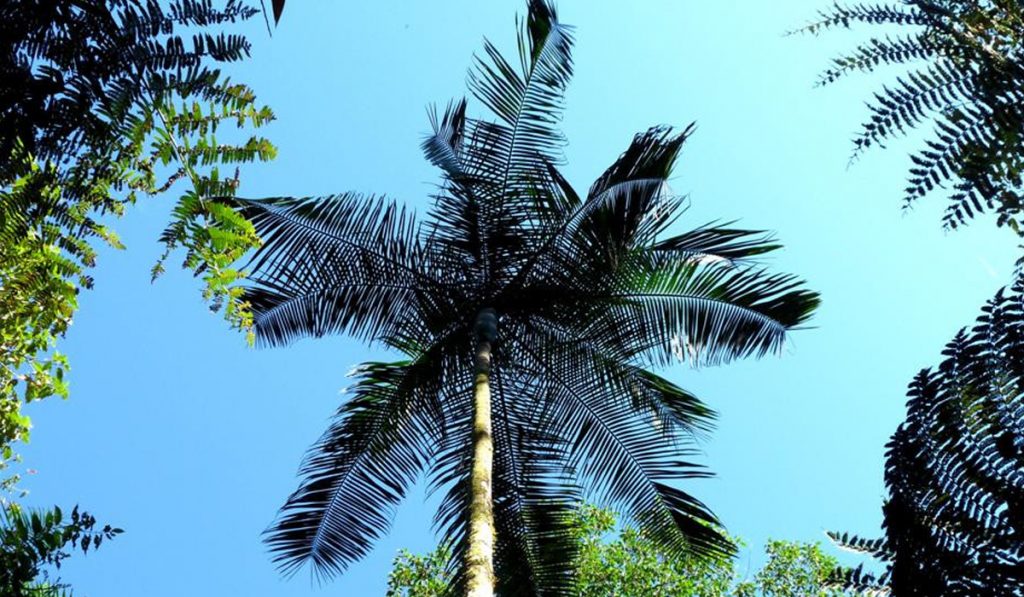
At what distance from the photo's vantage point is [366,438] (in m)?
10.4

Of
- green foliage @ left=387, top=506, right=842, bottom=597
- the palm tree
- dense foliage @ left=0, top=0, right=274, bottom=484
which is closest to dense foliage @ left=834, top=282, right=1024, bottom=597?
dense foliage @ left=0, top=0, right=274, bottom=484

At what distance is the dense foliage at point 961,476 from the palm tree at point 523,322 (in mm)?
6336

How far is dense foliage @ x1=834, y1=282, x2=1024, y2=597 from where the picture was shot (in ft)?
10.1

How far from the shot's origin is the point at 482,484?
7832 mm

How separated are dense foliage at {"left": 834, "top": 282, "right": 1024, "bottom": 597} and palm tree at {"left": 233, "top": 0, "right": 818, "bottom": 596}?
249 inches

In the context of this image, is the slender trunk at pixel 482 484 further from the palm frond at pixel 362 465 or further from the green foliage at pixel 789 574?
the green foliage at pixel 789 574

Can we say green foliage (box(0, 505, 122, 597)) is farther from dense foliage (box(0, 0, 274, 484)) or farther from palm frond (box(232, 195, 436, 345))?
palm frond (box(232, 195, 436, 345))

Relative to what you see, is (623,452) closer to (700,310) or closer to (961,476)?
(700,310)

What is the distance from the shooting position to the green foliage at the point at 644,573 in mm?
15875

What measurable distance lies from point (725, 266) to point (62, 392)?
668 cm

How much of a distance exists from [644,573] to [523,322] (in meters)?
7.15

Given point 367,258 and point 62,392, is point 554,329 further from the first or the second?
point 62,392

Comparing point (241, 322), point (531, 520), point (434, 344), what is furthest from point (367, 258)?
point (241, 322)

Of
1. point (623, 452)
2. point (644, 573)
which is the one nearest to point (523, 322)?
point (623, 452)
